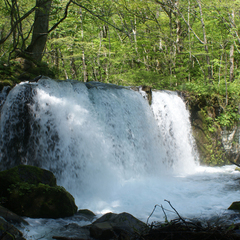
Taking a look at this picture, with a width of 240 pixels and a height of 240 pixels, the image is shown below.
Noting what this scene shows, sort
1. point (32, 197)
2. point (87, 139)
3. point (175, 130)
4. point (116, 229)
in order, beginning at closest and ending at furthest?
1. point (116, 229)
2. point (32, 197)
3. point (87, 139)
4. point (175, 130)

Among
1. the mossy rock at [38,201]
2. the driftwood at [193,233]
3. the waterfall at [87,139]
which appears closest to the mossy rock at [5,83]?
the waterfall at [87,139]

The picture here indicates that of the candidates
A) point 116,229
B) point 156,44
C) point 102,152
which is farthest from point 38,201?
point 156,44

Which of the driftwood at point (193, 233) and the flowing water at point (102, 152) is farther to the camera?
the flowing water at point (102, 152)

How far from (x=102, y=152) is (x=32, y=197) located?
307 centimetres

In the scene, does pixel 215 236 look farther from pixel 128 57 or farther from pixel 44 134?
pixel 128 57

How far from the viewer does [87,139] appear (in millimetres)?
7164

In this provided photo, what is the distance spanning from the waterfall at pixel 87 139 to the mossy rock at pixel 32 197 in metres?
→ 1.19

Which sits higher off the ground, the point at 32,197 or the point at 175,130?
the point at 175,130

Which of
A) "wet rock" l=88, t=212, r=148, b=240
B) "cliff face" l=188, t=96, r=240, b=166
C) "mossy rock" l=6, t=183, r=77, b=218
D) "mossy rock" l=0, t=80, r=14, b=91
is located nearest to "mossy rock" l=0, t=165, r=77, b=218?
"mossy rock" l=6, t=183, r=77, b=218

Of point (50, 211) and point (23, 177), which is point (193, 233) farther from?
point (23, 177)

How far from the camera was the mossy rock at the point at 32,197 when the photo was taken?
4352 millimetres

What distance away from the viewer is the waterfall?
6.32 m

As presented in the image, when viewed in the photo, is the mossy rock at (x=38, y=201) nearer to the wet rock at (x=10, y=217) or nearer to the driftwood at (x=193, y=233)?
the wet rock at (x=10, y=217)

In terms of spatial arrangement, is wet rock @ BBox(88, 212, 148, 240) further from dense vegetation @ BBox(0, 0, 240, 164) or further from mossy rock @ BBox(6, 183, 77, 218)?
dense vegetation @ BBox(0, 0, 240, 164)
